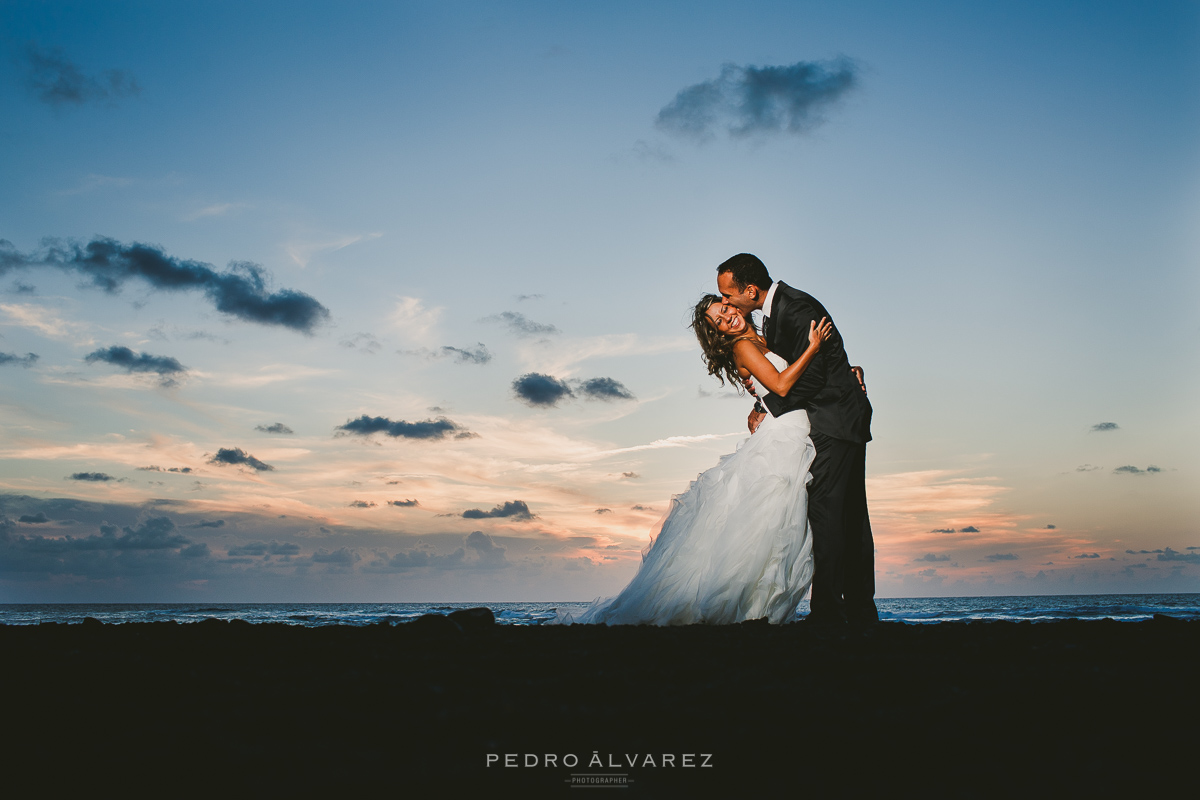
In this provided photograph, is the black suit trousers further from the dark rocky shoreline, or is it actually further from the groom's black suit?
the dark rocky shoreline

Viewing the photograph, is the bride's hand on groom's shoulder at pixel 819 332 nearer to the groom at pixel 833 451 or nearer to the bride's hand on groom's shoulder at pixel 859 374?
the groom at pixel 833 451

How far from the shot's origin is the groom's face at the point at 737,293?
20.0 feet

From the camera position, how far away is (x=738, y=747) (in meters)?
1.71

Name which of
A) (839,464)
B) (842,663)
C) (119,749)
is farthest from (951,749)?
(839,464)

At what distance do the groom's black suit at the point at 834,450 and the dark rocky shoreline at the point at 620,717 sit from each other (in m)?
2.31

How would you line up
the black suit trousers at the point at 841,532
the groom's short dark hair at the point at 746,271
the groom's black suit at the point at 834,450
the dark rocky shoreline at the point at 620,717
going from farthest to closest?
the groom's short dark hair at the point at 746,271 → the groom's black suit at the point at 834,450 → the black suit trousers at the point at 841,532 → the dark rocky shoreline at the point at 620,717

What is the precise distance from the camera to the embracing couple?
5.61 metres

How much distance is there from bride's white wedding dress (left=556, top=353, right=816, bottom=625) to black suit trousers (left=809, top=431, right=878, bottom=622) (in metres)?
0.11

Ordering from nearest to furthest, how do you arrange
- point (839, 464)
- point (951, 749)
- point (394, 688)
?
point (951, 749), point (394, 688), point (839, 464)

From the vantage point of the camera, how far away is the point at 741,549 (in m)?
5.72

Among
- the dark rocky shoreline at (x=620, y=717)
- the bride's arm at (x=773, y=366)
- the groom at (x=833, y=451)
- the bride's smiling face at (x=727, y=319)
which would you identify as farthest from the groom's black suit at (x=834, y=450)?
the dark rocky shoreline at (x=620, y=717)

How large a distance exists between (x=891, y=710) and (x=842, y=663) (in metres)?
0.77

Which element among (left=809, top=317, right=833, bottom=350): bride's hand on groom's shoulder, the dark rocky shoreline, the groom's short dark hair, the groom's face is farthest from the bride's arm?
the dark rocky shoreline

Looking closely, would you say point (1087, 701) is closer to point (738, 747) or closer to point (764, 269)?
point (738, 747)
